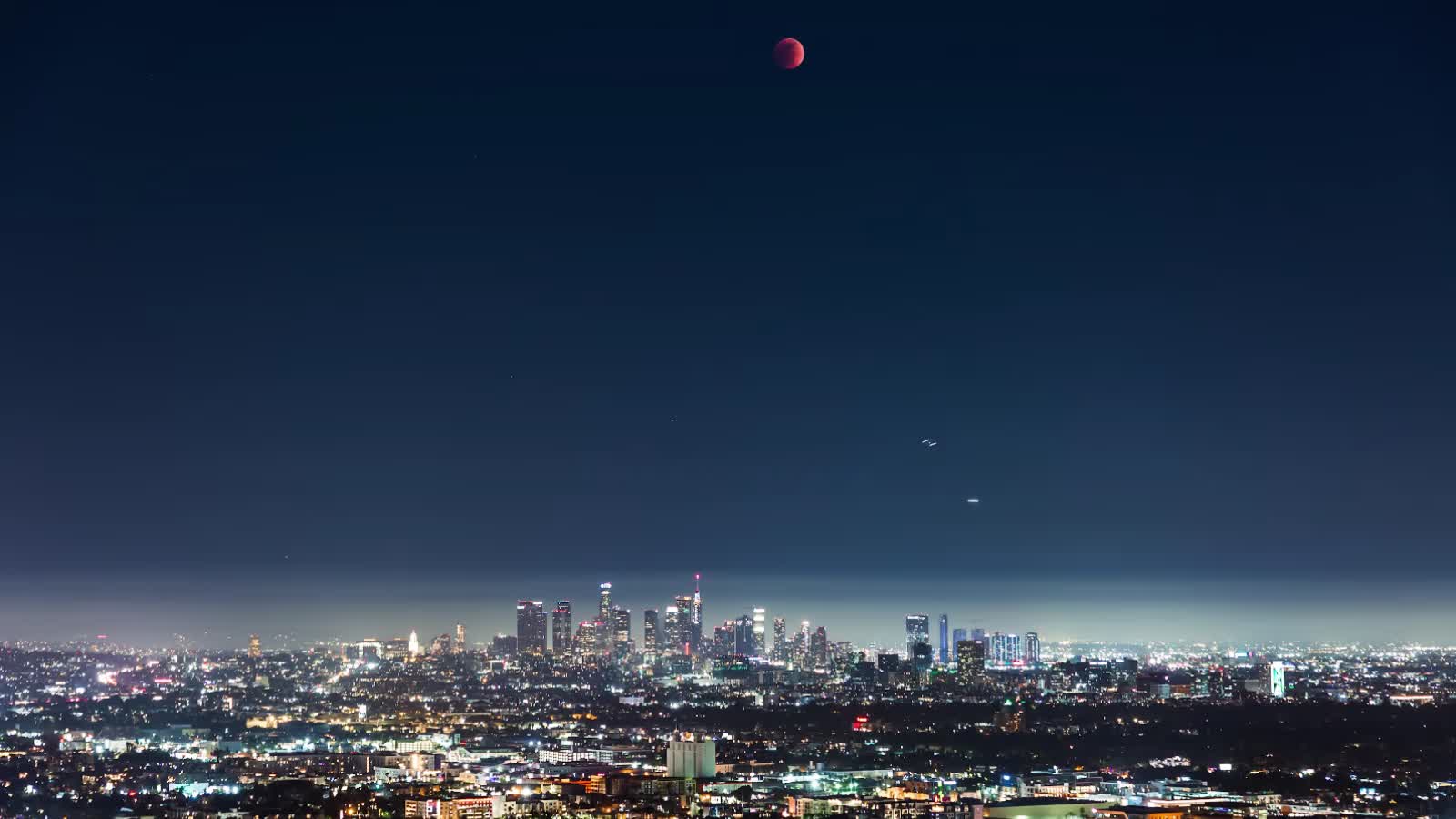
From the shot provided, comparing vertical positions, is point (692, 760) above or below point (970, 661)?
below

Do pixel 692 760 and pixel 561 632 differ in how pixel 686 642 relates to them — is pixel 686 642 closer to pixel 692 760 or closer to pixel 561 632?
pixel 561 632

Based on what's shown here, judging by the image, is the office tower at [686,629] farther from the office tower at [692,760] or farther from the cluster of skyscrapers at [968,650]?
the office tower at [692,760]

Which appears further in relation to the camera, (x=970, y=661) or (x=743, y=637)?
(x=743, y=637)

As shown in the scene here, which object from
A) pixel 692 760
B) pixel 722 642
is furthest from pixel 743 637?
pixel 692 760

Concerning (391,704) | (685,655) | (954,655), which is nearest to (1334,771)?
(391,704)

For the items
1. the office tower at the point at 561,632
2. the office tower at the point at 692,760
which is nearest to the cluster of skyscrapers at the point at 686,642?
the office tower at the point at 561,632

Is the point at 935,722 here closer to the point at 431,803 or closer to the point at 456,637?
the point at 431,803
